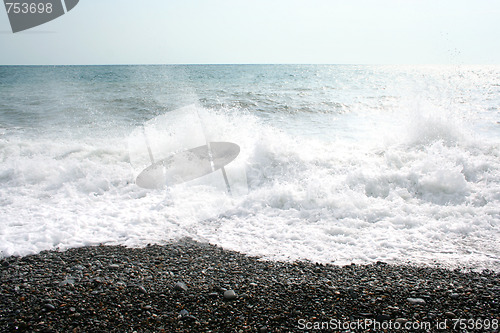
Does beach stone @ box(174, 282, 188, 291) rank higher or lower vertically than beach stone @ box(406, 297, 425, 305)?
higher

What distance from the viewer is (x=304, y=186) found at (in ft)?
24.3

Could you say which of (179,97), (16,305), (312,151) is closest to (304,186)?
(312,151)

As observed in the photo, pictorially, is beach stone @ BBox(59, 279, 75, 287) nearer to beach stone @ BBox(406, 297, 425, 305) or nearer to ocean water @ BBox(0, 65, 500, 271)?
ocean water @ BBox(0, 65, 500, 271)

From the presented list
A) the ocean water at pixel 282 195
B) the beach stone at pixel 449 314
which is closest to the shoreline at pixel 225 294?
the beach stone at pixel 449 314

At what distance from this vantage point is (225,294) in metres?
3.65

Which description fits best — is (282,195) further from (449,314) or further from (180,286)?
(449,314)

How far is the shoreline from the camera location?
319 centimetres

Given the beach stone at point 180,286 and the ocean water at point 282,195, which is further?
the ocean water at point 282,195

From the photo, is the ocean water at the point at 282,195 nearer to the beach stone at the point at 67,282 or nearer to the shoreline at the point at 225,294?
the shoreline at the point at 225,294

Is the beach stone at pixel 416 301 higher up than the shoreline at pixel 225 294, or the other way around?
the shoreline at pixel 225 294

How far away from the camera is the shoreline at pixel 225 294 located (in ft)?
10.5

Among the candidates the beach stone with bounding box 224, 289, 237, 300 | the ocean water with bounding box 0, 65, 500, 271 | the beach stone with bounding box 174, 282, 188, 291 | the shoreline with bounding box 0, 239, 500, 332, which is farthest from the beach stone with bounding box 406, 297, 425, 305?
the beach stone with bounding box 174, 282, 188, 291

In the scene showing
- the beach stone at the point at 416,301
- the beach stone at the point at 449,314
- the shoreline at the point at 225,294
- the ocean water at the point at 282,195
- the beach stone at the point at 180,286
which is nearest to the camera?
the shoreline at the point at 225,294

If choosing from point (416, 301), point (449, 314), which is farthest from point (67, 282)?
point (449, 314)
